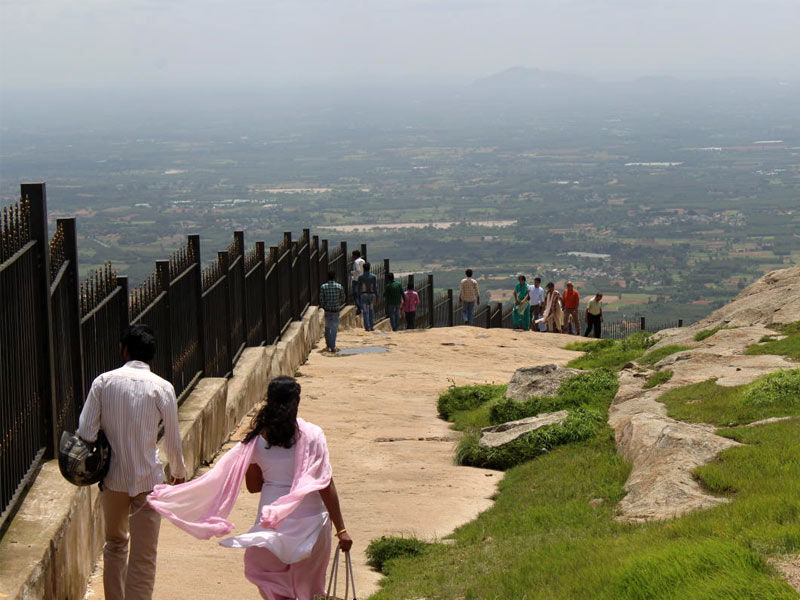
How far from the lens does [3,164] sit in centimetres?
19962

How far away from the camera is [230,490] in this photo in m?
5.21

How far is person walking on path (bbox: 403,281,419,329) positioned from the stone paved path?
291 centimetres

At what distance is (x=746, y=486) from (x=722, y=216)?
148685 millimetres

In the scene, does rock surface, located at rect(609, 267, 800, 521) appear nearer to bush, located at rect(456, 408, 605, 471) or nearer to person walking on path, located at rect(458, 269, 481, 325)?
bush, located at rect(456, 408, 605, 471)

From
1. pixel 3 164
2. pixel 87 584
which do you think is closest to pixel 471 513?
pixel 87 584

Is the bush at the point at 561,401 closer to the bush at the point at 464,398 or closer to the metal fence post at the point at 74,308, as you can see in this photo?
the bush at the point at 464,398

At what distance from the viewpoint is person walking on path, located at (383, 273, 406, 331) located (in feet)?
75.6

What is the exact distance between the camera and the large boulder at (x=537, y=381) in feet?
40.6

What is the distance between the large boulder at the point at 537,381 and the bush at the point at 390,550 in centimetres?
518

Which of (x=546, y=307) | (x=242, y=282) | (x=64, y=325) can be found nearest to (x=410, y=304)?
(x=546, y=307)

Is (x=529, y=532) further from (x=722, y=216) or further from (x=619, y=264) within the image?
(x=722, y=216)

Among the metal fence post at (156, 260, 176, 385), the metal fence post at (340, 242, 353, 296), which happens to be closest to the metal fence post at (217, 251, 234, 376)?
the metal fence post at (156, 260, 176, 385)

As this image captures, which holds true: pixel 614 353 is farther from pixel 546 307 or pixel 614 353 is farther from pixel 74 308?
pixel 74 308

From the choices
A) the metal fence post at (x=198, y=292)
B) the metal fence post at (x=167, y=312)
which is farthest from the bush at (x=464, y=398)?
the metal fence post at (x=167, y=312)
